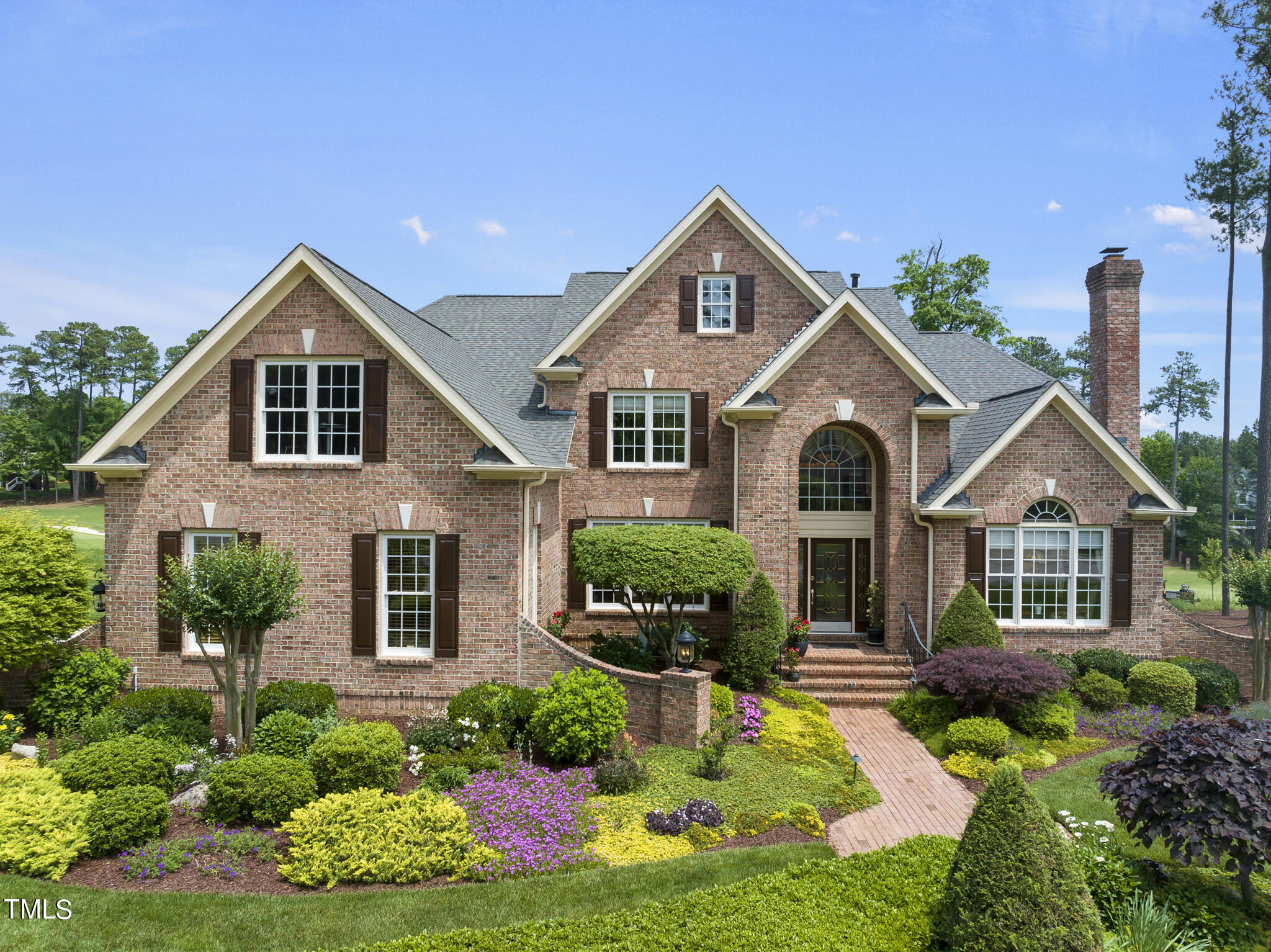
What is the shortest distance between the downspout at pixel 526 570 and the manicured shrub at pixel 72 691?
23.2 feet

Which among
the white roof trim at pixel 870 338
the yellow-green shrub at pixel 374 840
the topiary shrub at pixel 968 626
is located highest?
the white roof trim at pixel 870 338

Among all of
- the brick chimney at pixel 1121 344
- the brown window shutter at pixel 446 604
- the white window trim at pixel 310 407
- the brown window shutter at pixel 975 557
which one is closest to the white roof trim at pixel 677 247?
the white window trim at pixel 310 407

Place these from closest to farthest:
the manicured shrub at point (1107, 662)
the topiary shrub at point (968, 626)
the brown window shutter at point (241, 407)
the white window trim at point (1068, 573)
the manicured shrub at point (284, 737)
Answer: the manicured shrub at point (284, 737) < the brown window shutter at point (241, 407) < the topiary shrub at point (968, 626) < the manicured shrub at point (1107, 662) < the white window trim at point (1068, 573)

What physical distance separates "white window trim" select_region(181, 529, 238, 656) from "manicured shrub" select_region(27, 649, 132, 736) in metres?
1.17

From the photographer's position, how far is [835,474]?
17.8 metres

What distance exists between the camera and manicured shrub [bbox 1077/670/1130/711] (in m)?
14.4

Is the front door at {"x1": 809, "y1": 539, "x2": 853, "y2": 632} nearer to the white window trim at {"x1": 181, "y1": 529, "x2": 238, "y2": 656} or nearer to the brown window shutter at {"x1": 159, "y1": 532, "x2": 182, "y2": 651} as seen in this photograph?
the white window trim at {"x1": 181, "y1": 529, "x2": 238, "y2": 656}

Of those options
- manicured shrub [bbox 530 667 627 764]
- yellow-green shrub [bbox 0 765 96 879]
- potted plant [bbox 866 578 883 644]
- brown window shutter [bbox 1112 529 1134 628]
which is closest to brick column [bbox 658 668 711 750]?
manicured shrub [bbox 530 667 627 764]

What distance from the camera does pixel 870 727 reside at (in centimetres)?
1375

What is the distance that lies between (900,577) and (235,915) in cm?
1420

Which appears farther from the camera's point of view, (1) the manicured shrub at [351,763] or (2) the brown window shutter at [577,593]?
(2) the brown window shutter at [577,593]

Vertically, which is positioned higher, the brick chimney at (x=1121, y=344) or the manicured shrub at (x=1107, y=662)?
the brick chimney at (x=1121, y=344)

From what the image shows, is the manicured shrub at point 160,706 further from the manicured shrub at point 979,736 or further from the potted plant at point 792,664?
the manicured shrub at point 979,736

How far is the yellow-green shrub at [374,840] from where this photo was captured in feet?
25.9
